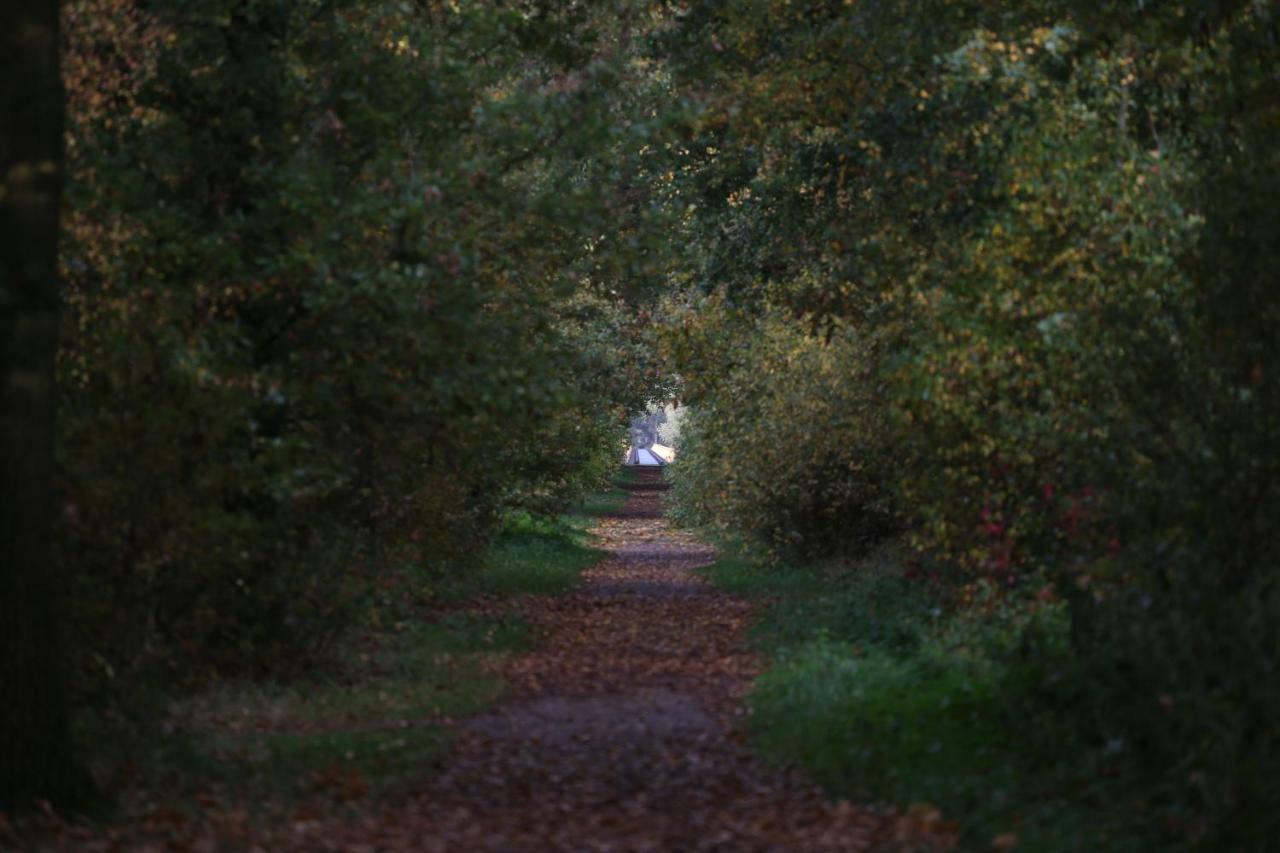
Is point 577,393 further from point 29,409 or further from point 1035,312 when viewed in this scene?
point 29,409

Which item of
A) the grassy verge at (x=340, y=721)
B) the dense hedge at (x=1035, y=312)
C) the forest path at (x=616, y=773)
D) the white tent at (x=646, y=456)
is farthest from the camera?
the white tent at (x=646, y=456)

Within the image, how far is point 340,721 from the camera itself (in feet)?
43.6

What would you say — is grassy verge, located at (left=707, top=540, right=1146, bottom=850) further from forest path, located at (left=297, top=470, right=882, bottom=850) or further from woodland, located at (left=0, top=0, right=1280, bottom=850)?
forest path, located at (left=297, top=470, right=882, bottom=850)

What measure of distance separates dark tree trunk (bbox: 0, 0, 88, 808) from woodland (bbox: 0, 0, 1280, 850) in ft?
0.07

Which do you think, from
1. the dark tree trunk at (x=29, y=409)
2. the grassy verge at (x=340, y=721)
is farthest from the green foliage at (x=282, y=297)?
the dark tree trunk at (x=29, y=409)

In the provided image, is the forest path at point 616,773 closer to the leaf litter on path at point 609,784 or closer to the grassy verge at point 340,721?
the leaf litter on path at point 609,784

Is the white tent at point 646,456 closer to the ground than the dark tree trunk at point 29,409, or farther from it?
closer to the ground

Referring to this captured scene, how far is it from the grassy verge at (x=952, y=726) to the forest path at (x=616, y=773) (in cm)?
36

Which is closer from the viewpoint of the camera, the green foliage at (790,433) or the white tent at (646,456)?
the green foliage at (790,433)

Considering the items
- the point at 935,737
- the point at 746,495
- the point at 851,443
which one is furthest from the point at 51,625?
the point at 746,495

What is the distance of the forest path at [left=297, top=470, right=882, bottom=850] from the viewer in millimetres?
9414

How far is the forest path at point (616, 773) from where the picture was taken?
30.9 feet

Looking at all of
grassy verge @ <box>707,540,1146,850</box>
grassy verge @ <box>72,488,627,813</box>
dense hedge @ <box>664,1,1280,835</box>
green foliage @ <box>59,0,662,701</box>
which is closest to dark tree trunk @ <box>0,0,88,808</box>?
grassy verge @ <box>72,488,627,813</box>

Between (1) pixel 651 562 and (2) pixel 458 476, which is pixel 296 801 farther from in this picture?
(1) pixel 651 562
